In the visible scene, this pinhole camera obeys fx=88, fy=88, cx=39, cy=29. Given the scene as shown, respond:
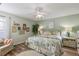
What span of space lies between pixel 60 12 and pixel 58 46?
2.16 ft

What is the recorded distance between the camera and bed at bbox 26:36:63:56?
171 centimetres

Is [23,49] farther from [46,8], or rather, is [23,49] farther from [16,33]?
[46,8]

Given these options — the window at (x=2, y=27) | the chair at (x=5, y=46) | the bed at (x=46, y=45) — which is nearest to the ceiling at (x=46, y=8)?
the window at (x=2, y=27)

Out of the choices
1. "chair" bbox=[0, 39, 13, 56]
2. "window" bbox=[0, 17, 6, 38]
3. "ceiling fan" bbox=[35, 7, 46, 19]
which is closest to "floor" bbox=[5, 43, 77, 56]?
"chair" bbox=[0, 39, 13, 56]

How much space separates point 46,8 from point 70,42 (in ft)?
2.63

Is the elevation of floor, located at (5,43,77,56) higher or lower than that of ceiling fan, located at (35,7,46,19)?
lower

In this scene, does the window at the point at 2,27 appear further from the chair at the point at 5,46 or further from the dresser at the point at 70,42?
the dresser at the point at 70,42

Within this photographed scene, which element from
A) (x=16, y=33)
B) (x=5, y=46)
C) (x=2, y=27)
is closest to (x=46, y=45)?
(x=16, y=33)

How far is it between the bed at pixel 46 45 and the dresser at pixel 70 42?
0.36ft

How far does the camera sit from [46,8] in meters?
1.70

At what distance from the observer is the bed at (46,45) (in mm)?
1705

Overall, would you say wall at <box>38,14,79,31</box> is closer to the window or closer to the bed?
the bed

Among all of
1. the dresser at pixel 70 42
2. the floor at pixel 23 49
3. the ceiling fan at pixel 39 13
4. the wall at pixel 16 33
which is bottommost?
the floor at pixel 23 49

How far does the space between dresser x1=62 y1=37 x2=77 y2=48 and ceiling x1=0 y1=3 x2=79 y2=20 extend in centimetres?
48
